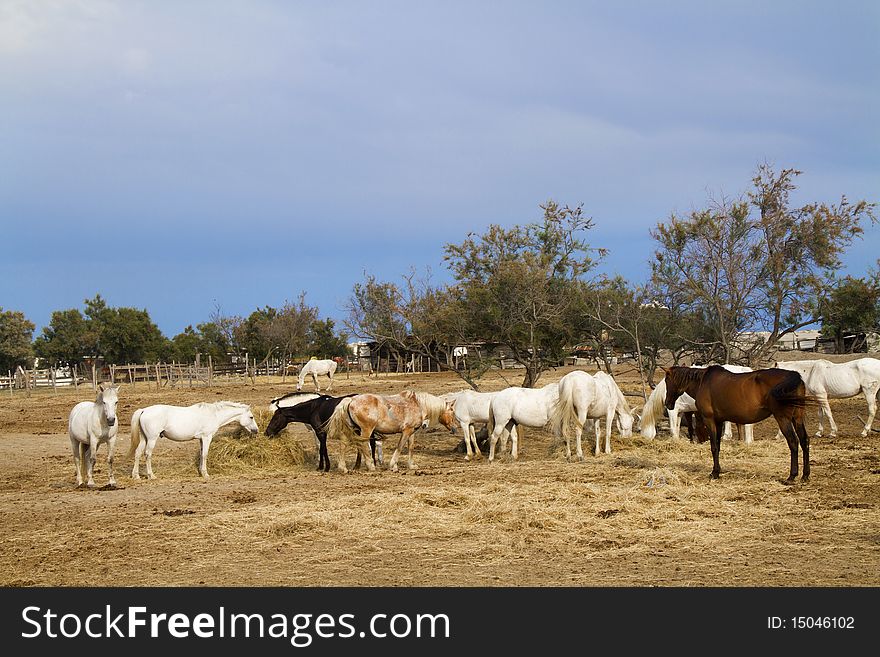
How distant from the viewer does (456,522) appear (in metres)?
9.52

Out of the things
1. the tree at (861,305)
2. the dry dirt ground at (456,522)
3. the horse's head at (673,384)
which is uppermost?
the tree at (861,305)

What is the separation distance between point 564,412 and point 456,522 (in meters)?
5.81

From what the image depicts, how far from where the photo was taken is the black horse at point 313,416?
14625 mm

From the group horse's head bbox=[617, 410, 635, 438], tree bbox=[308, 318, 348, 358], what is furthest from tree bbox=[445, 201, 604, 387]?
tree bbox=[308, 318, 348, 358]

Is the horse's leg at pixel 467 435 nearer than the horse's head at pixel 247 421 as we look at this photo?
No

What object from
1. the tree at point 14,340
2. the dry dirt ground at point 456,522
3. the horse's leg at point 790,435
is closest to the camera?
the dry dirt ground at point 456,522

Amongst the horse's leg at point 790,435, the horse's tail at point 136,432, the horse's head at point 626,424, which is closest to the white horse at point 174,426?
the horse's tail at point 136,432

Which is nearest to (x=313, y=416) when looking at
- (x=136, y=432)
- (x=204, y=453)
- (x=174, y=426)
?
(x=204, y=453)

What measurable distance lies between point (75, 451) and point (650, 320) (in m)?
14.4

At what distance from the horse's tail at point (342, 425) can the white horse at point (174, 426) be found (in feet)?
5.98

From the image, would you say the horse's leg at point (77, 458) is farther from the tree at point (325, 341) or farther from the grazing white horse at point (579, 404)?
the tree at point (325, 341)

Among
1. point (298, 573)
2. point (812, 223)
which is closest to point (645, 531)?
point (298, 573)

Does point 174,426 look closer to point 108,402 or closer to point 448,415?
point 108,402
